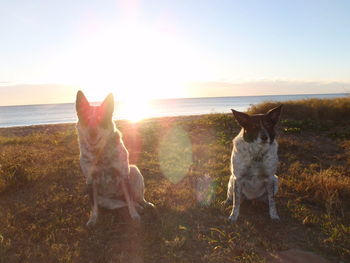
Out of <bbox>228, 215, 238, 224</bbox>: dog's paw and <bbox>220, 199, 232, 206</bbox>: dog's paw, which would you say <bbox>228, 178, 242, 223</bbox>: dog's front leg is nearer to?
<bbox>228, 215, 238, 224</bbox>: dog's paw

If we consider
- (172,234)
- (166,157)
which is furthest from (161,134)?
(172,234)

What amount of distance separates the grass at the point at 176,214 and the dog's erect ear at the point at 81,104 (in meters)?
2.33

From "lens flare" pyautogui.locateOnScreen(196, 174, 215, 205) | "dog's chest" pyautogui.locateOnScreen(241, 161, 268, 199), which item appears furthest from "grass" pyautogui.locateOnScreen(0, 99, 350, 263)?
"dog's chest" pyautogui.locateOnScreen(241, 161, 268, 199)

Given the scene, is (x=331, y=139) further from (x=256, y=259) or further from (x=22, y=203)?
(x=22, y=203)

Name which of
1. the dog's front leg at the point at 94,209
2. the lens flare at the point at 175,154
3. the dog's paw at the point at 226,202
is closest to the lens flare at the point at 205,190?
the dog's paw at the point at 226,202

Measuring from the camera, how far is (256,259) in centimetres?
472

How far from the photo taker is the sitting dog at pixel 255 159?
5711 millimetres

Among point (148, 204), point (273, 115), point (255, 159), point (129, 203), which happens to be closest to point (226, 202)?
point (255, 159)

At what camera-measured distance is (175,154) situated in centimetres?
1220

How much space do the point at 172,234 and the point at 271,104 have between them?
606 inches

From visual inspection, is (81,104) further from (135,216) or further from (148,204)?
(148,204)

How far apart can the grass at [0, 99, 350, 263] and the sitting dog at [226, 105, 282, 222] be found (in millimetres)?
504

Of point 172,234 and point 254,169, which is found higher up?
point 254,169

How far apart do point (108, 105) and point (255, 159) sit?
3.19 meters
